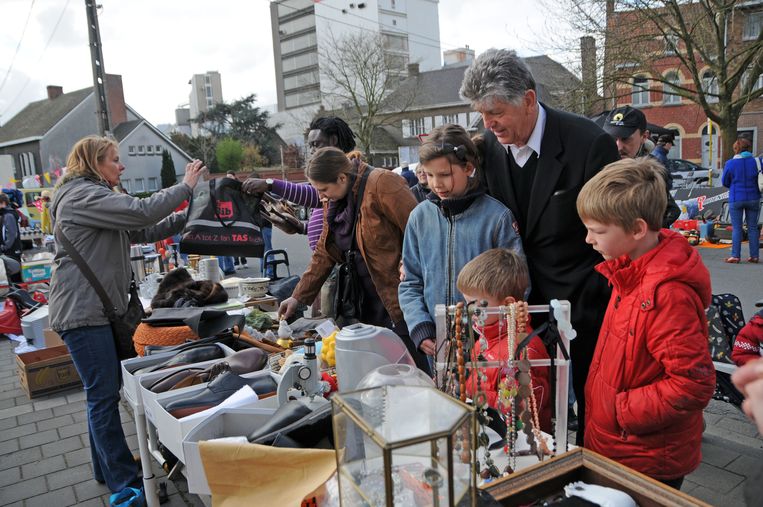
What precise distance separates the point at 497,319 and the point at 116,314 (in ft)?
7.19

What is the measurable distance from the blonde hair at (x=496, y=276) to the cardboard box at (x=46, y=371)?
446 cm

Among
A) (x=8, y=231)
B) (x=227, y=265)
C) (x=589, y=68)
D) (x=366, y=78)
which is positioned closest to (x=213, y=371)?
(x=227, y=265)

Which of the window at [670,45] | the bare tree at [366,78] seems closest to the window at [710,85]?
the window at [670,45]

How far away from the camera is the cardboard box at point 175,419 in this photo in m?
1.84

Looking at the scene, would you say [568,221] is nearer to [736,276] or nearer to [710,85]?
[736,276]

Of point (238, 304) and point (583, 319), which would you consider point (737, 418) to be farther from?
point (238, 304)

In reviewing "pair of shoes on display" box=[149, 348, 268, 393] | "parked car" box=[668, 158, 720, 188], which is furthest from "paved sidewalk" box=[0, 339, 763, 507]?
"parked car" box=[668, 158, 720, 188]

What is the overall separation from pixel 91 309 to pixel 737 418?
3.90m

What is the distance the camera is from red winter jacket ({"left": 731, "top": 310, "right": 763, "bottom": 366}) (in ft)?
8.74

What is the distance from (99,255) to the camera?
2859mm

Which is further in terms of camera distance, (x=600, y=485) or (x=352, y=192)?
(x=352, y=192)

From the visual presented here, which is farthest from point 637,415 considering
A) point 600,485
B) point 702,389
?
point 600,485

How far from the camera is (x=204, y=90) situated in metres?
82.2

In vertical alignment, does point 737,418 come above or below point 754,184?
below
